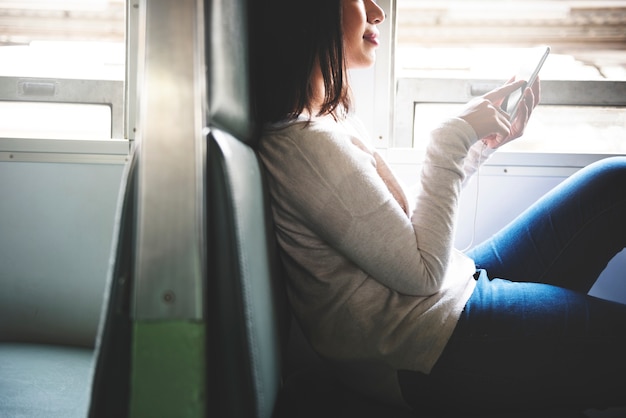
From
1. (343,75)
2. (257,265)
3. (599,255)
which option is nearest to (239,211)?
(257,265)

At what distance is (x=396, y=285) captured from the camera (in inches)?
35.7

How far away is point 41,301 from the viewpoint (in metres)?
1.86

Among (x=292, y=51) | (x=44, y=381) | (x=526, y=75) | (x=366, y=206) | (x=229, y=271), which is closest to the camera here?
(x=229, y=271)

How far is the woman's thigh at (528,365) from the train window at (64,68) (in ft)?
4.72

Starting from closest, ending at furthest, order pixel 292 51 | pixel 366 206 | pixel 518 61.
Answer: pixel 366 206, pixel 292 51, pixel 518 61

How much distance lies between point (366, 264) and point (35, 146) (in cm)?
150

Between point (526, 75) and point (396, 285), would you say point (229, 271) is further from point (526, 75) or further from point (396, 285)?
point (526, 75)

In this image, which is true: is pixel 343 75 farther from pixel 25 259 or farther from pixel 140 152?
pixel 25 259

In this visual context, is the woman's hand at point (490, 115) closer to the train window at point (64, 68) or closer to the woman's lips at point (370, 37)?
the woman's lips at point (370, 37)

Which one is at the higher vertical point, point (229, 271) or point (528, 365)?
point (229, 271)

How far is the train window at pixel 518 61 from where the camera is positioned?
1779mm

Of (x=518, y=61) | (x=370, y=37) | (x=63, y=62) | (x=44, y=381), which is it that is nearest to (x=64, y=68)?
(x=63, y=62)

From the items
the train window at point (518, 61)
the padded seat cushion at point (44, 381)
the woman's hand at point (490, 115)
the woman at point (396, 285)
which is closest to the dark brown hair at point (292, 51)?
the woman at point (396, 285)

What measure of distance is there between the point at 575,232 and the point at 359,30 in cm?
69
